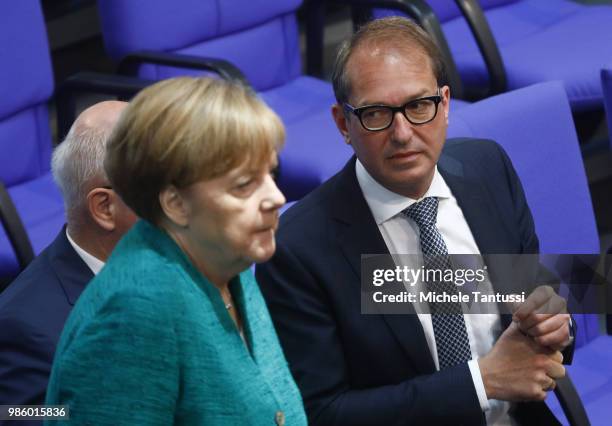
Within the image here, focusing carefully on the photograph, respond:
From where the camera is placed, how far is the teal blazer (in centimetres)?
115

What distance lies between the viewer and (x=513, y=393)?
1.69 meters

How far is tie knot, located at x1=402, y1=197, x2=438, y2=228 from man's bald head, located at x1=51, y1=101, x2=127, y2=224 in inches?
17.9

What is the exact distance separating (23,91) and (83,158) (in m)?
1.10

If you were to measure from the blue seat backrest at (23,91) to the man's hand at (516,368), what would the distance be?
1454 millimetres

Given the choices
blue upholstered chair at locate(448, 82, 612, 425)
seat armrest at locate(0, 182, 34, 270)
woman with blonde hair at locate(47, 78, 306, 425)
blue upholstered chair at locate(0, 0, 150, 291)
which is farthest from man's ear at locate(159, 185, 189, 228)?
blue upholstered chair at locate(0, 0, 150, 291)

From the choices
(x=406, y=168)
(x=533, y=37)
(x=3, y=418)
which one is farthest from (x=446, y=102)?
(x=533, y=37)

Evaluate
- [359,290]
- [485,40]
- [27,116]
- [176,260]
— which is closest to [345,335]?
[359,290]

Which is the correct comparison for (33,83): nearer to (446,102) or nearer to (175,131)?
(446,102)

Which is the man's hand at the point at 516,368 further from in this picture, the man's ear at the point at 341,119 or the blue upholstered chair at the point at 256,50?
the blue upholstered chair at the point at 256,50

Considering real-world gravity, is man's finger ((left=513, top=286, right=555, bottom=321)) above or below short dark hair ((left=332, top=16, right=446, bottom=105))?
below

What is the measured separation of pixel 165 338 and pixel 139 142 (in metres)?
0.20

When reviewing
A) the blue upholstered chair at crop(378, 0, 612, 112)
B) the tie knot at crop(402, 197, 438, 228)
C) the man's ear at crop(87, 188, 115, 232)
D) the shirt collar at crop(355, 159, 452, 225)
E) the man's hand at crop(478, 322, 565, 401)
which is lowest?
the blue upholstered chair at crop(378, 0, 612, 112)

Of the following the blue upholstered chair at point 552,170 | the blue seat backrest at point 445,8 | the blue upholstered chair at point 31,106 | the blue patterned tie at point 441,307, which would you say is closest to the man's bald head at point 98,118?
the blue patterned tie at point 441,307

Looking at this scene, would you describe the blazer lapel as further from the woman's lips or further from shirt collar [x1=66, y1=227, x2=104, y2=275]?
shirt collar [x1=66, y1=227, x2=104, y2=275]
